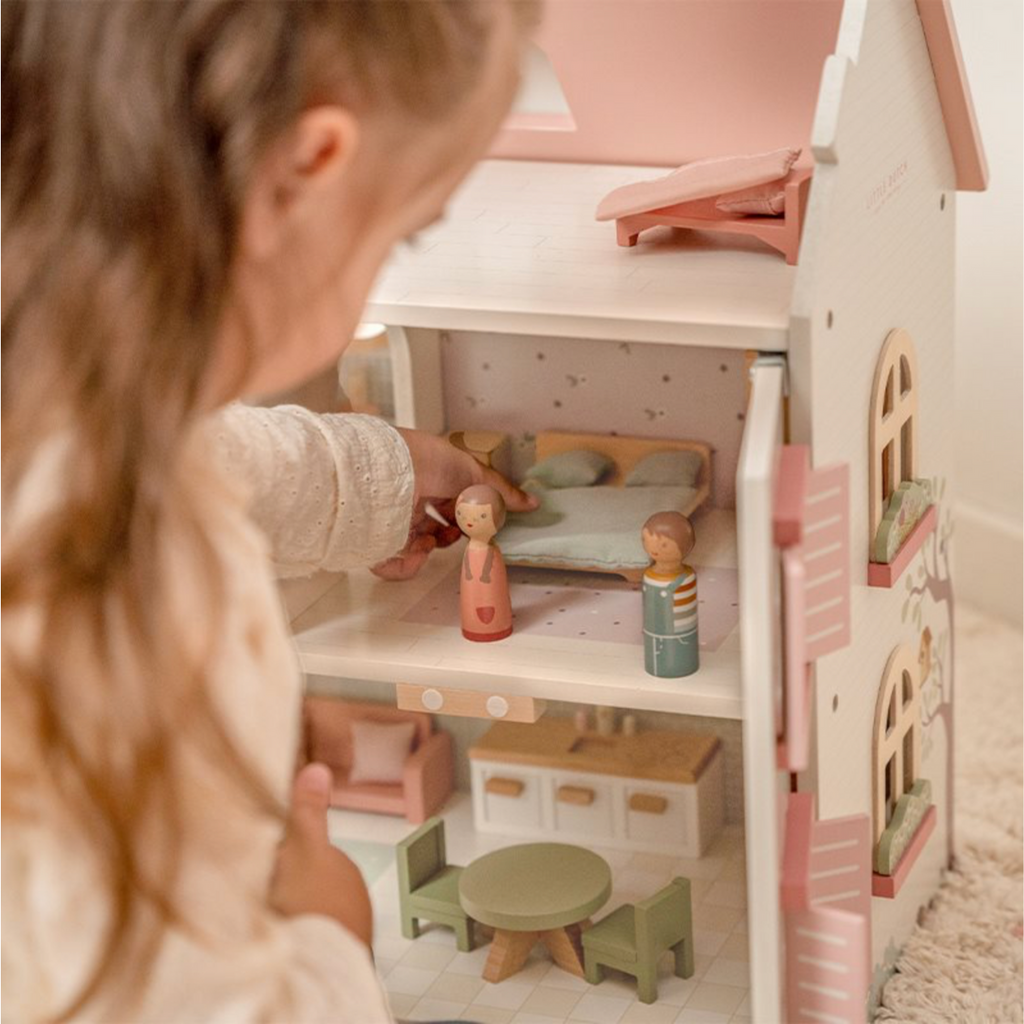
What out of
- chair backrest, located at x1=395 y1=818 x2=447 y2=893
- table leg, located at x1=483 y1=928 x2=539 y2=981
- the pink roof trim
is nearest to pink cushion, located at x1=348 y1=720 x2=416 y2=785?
chair backrest, located at x1=395 y1=818 x2=447 y2=893

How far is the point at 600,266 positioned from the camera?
132 cm

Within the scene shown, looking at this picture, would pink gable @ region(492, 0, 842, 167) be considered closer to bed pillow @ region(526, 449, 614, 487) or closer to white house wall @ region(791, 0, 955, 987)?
white house wall @ region(791, 0, 955, 987)

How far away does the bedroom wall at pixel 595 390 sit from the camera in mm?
1534

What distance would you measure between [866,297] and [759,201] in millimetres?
122

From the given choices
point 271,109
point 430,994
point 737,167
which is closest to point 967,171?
point 737,167

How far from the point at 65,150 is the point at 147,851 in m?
0.29

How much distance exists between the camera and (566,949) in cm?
147

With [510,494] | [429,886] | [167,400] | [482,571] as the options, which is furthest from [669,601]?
[167,400]

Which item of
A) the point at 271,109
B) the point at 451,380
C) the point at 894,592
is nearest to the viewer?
the point at 271,109

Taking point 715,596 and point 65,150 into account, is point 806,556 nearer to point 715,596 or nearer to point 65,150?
point 715,596

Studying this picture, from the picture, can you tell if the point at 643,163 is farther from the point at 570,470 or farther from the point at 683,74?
the point at 570,470

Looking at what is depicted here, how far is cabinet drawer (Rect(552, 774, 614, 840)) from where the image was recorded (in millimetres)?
1638

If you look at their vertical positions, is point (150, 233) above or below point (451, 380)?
above

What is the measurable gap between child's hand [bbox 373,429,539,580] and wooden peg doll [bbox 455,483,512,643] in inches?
2.8
